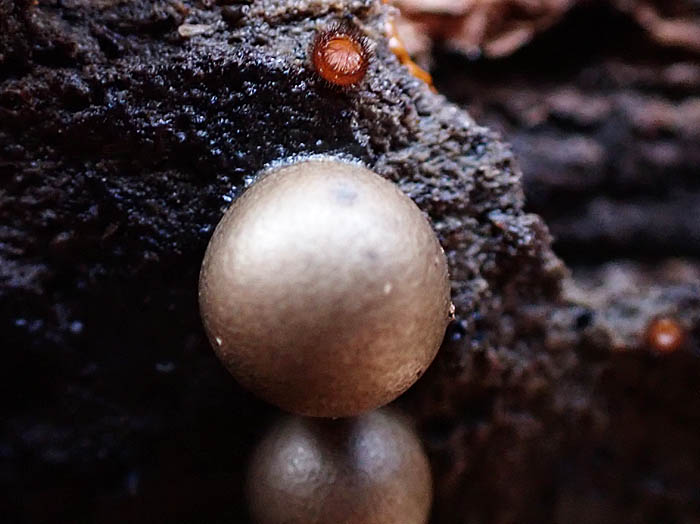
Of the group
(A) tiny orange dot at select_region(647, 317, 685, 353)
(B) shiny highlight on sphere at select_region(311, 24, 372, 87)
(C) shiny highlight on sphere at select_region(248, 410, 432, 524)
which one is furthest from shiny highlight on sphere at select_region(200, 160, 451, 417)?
Answer: (A) tiny orange dot at select_region(647, 317, 685, 353)

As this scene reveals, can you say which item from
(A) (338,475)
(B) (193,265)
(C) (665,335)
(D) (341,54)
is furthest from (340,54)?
(C) (665,335)

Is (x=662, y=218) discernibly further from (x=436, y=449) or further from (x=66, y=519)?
(x=66, y=519)

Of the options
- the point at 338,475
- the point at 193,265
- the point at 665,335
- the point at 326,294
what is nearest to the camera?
the point at 326,294

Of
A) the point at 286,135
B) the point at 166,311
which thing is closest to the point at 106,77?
the point at 286,135

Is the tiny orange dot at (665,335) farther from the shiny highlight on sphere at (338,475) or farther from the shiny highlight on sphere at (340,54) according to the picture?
the shiny highlight on sphere at (340,54)

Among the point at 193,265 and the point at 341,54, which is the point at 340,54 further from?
the point at 193,265

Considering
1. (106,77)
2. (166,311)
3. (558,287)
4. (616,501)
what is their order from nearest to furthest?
(106,77) → (166,311) → (558,287) → (616,501)

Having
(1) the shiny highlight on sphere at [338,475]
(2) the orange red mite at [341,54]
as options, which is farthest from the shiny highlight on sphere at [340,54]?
(1) the shiny highlight on sphere at [338,475]

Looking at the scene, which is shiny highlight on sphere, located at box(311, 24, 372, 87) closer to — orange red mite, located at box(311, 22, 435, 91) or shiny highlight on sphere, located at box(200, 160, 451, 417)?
orange red mite, located at box(311, 22, 435, 91)
